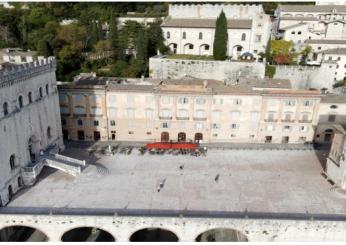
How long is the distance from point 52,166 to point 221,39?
43.6 meters

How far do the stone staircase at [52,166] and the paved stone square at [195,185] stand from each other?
884 mm

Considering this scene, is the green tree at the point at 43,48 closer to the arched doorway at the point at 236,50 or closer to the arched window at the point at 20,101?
the arched window at the point at 20,101

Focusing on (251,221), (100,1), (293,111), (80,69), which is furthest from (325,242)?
→ (100,1)

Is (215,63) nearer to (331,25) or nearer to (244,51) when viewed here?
(244,51)

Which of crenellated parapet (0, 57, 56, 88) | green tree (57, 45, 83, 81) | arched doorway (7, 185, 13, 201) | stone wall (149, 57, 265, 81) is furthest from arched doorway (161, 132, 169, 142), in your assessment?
green tree (57, 45, 83, 81)

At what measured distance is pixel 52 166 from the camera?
40406 millimetres

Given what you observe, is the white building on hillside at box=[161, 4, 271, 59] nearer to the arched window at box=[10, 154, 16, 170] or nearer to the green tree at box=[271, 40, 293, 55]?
the green tree at box=[271, 40, 293, 55]

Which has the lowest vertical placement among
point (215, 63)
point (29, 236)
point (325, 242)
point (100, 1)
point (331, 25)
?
point (29, 236)

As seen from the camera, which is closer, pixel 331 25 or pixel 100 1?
pixel 331 25

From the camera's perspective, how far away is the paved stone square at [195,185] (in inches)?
1321

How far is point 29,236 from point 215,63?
4581 cm

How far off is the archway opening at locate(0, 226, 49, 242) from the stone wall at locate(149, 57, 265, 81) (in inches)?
1570

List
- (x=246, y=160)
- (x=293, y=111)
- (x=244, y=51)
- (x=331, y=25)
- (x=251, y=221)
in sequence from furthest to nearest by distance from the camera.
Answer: (x=331, y=25)
(x=244, y=51)
(x=293, y=111)
(x=246, y=160)
(x=251, y=221)

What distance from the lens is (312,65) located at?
219 feet
